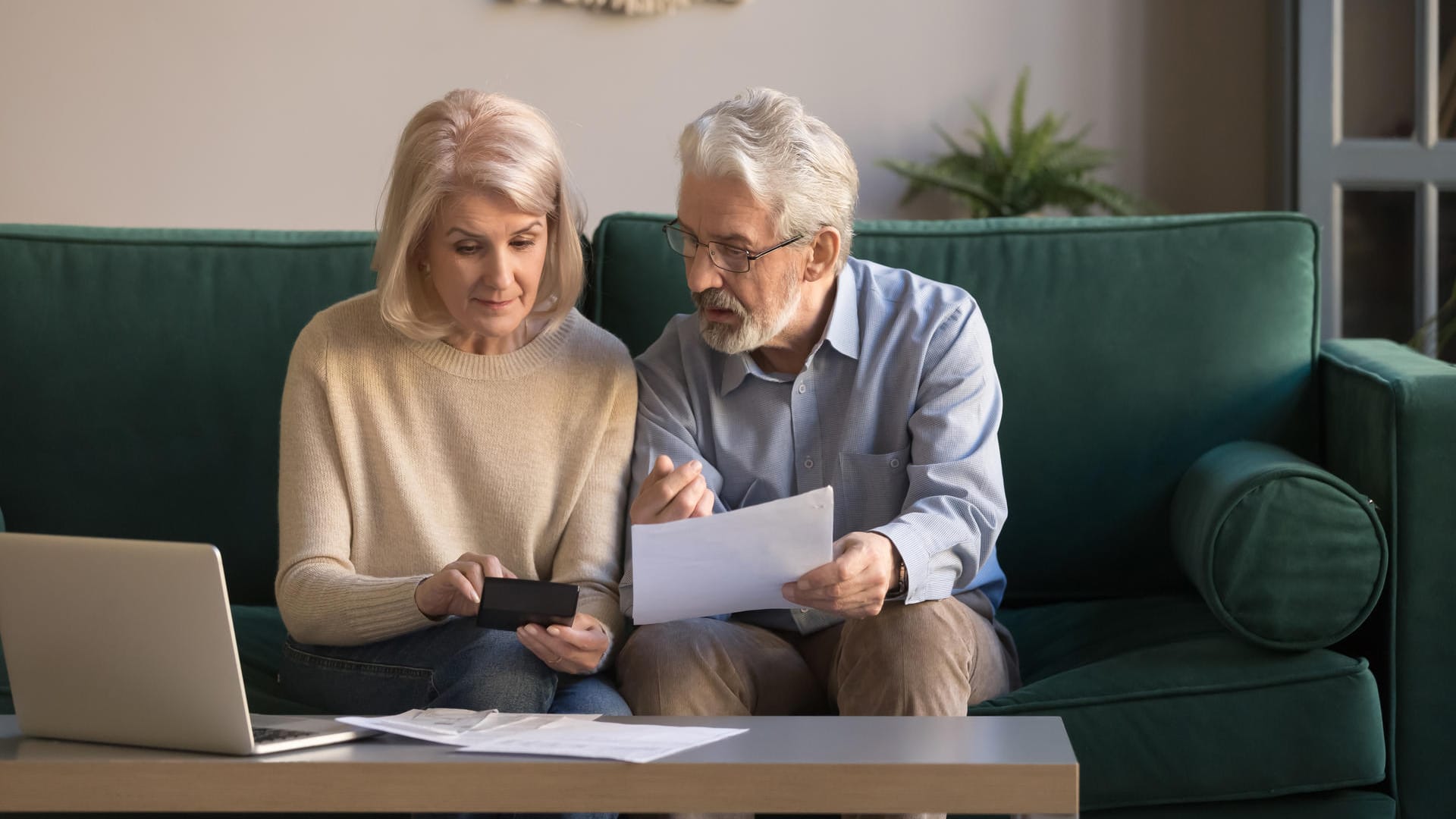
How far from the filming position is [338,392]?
66.4 inches

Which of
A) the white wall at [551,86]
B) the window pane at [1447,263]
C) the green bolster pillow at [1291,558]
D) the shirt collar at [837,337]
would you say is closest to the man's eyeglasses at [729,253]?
the shirt collar at [837,337]

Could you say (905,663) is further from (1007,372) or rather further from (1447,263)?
(1447,263)

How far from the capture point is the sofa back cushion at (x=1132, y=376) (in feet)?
6.71

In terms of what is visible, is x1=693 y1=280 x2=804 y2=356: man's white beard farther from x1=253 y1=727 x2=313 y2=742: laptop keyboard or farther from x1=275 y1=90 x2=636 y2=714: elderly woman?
x1=253 y1=727 x2=313 y2=742: laptop keyboard

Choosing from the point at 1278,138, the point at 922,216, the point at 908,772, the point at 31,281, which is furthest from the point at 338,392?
the point at 1278,138

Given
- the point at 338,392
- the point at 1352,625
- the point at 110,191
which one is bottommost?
the point at 1352,625

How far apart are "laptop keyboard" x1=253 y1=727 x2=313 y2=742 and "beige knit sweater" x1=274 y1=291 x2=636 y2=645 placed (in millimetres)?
487

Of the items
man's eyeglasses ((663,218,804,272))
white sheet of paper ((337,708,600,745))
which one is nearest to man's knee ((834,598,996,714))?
white sheet of paper ((337,708,600,745))

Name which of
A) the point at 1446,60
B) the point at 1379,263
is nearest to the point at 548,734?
the point at 1379,263

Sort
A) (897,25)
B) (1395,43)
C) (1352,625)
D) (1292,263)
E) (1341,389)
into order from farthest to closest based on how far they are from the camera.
A: (897,25) < (1395,43) < (1292,263) < (1341,389) < (1352,625)

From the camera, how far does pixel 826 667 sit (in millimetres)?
1636

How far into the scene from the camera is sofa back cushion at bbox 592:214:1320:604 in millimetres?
2045

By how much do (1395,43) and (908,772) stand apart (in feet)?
9.14

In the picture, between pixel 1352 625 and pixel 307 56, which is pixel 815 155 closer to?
pixel 1352 625
